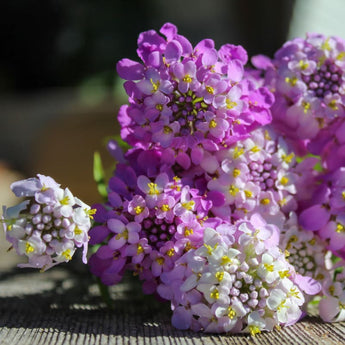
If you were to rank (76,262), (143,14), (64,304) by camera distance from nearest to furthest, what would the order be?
(64,304) < (76,262) < (143,14)

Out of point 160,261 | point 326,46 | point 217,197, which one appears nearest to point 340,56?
point 326,46

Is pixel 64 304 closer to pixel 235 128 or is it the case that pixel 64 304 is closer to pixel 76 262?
pixel 235 128

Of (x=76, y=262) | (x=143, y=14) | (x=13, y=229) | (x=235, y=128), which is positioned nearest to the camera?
(x=13, y=229)

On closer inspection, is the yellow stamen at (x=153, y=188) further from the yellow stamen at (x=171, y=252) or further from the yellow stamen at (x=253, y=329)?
the yellow stamen at (x=253, y=329)

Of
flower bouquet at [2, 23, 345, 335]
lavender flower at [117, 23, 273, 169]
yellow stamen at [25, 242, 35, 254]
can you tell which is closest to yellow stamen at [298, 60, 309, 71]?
flower bouquet at [2, 23, 345, 335]

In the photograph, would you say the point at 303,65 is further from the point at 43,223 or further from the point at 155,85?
the point at 43,223

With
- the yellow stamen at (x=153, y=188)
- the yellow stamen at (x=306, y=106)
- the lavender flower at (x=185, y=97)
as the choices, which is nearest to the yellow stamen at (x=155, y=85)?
the lavender flower at (x=185, y=97)

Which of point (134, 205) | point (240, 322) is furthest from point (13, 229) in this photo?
point (240, 322)

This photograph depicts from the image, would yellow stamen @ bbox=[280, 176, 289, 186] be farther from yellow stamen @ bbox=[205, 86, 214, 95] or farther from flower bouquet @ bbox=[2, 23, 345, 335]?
yellow stamen @ bbox=[205, 86, 214, 95]
